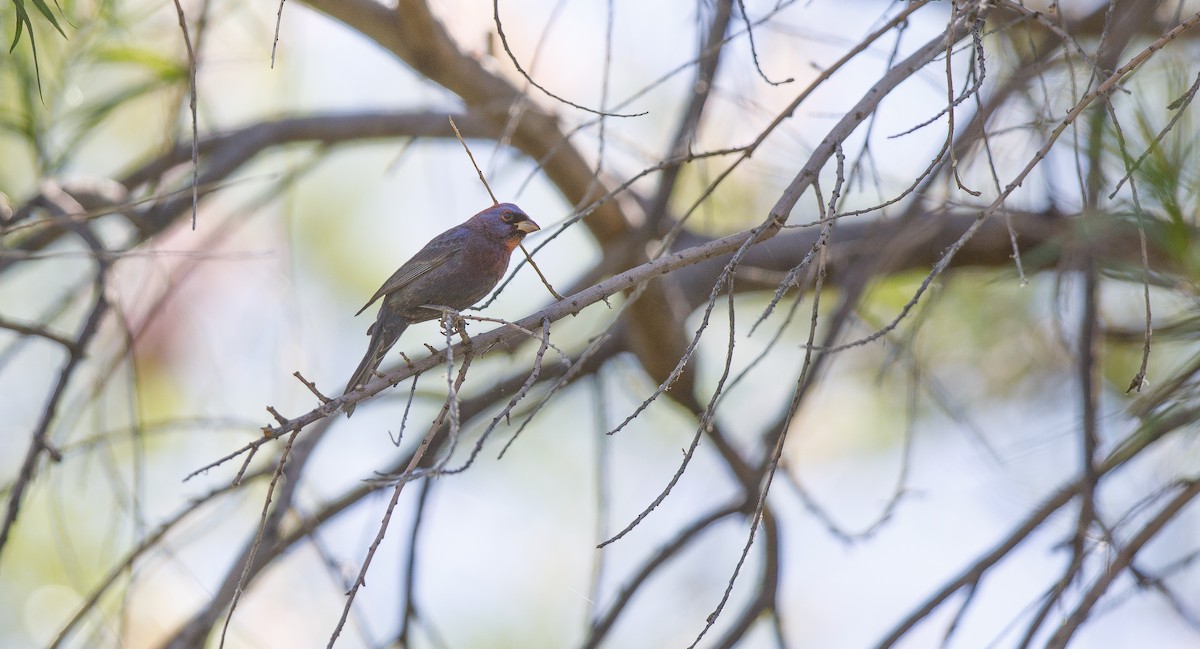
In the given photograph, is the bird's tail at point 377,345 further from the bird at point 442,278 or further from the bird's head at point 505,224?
the bird's head at point 505,224

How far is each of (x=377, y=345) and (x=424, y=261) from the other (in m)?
0.36

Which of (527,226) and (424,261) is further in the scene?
(527,226)

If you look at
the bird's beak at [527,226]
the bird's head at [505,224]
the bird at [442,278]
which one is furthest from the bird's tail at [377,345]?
the bird's beak at [527,226]

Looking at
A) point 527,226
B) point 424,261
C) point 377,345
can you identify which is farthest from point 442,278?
point 527,226

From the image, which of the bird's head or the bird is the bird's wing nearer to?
the bird

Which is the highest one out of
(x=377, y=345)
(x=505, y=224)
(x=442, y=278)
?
(x=505, y=224)

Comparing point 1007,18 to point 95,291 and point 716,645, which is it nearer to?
point 716,645

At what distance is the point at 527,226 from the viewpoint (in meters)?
4.57

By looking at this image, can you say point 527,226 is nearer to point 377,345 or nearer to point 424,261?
point 424,261

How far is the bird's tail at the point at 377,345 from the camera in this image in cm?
415

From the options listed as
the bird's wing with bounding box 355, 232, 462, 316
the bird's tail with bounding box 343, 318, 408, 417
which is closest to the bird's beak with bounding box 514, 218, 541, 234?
the bird's wing with bounding box 355, 232, 462, 316

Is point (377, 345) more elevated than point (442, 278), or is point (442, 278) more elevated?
point (442, 278)

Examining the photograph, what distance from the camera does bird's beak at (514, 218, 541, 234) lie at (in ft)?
14.9

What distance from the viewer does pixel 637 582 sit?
449 centimetres
